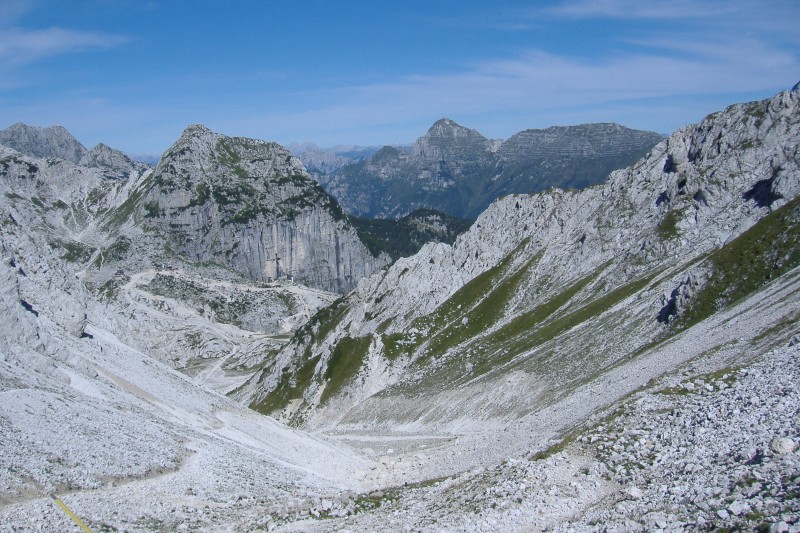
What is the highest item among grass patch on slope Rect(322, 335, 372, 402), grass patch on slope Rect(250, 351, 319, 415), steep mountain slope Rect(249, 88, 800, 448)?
steep mountain slope Rect(249, 88, 800, 448)

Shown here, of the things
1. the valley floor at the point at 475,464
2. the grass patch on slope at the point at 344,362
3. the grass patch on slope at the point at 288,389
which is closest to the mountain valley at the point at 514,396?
the valley floor at the point at 475,464

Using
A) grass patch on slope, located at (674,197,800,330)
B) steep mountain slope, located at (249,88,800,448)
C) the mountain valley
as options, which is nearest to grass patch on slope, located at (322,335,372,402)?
steep mountain slope, located at (249,88,800,448)

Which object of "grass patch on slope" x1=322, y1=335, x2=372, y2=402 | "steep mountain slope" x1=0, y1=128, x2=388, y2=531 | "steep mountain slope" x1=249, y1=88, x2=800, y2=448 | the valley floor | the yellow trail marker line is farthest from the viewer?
"grass patch on slope" x1=322, y1=335, x2=372, y2=402

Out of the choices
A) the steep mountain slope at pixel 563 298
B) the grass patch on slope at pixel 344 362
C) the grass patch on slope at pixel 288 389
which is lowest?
the grass patch on slope at pixel 288 389

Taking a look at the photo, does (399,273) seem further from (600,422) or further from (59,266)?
(600,422)

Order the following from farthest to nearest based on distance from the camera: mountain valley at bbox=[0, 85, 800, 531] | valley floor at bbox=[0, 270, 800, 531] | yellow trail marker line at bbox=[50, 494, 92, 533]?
mountain valley at bbox=[0, 85, 800, 531], yellow trail marker line at bbox=[50, 494, 92, 533], valley floor at bbox=[0, 270, 800, 531]

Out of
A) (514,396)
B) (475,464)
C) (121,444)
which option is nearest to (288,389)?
(514,396)

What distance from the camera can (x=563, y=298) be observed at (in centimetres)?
11562

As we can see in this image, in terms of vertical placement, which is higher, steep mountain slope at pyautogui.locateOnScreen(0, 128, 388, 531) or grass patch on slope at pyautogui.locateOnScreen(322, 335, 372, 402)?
steep mountain slope at pyautogui.locateOnScreen(0, 128, 388, 531)

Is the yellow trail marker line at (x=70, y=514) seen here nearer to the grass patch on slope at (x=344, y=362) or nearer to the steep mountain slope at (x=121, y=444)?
the steep mountain slope at (x=121, y=444)

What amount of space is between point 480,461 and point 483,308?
3263 inches

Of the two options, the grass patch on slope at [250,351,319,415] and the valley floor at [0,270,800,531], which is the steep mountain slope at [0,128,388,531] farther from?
the grass patch on slope at [250,351,319,415]

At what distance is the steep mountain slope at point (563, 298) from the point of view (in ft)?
251

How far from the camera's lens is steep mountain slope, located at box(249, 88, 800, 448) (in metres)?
76.6
